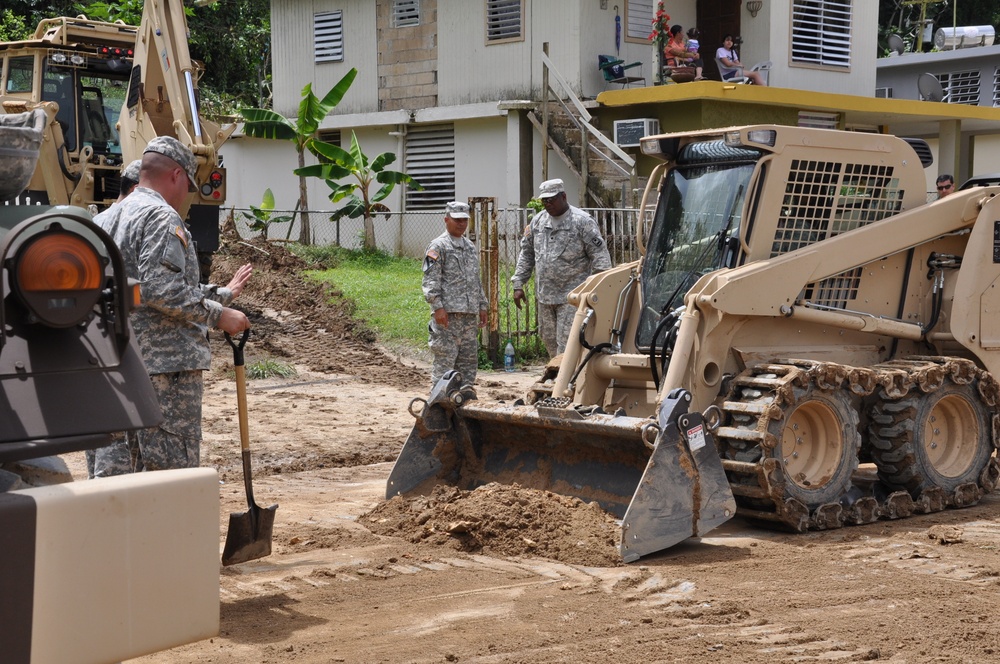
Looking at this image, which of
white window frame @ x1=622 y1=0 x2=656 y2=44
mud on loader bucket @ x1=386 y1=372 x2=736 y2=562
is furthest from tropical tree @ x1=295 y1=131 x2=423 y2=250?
mud on loader bucket @ x1=386 y1=372 x2=736 y2=562

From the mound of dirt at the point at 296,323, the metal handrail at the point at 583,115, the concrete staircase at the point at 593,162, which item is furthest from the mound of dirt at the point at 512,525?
the metal handrail at the point at 583,115

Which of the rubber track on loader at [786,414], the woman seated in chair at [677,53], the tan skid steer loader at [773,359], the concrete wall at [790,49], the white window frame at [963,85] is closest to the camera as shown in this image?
the rubber track on loader at [786,414]

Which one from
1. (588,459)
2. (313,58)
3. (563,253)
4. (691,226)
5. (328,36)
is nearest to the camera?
(588,459)

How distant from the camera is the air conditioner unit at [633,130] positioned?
19.4m

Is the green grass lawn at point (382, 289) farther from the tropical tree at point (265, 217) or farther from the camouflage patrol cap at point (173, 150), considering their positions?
the camouflage patrol cap at point (173, 150)

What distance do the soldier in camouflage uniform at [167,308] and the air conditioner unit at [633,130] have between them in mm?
14015

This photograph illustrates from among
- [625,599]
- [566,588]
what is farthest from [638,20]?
[625,599]

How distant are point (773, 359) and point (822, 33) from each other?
1654 centimetres

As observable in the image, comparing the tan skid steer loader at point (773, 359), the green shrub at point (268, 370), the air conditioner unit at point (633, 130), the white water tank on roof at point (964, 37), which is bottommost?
the green shrub at point (268, 370)

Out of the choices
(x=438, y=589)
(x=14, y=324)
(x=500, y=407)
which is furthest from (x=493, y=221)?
(x=14, y=324)

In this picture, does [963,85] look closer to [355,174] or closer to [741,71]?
[741,71]

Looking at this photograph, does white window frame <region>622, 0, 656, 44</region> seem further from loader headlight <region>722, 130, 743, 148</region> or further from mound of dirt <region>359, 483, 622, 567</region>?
mound of dirt <region>359, 483, 622, 567</region>

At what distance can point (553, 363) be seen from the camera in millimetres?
8844

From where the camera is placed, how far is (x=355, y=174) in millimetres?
21594
